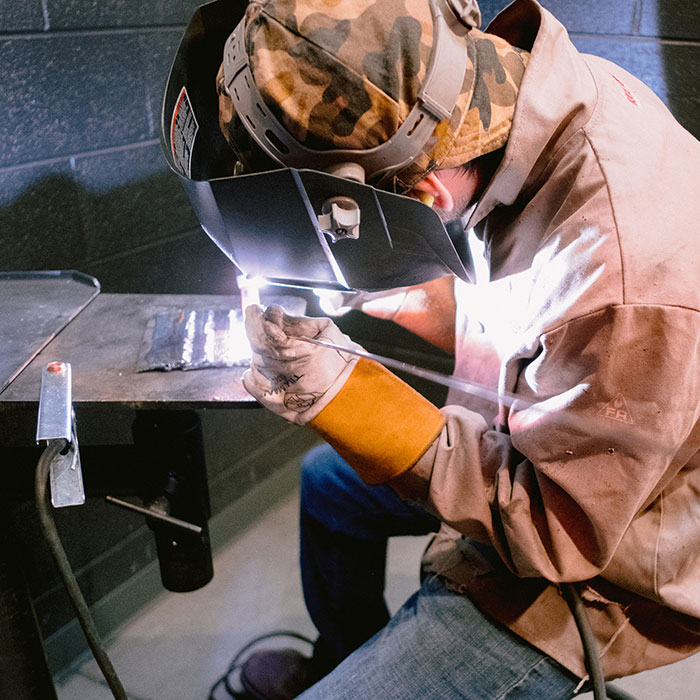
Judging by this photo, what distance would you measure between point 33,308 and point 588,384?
959mm

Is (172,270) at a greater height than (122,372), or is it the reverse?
(122,372)

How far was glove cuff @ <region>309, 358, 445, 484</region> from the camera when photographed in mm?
945

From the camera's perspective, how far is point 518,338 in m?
0.93

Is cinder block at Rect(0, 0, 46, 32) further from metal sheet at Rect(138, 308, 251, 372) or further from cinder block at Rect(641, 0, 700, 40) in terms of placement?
cinder block at Rect(641, 0, 700, 40)

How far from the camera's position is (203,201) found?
881mm

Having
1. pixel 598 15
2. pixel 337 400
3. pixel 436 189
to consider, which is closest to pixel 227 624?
pixel 337 400

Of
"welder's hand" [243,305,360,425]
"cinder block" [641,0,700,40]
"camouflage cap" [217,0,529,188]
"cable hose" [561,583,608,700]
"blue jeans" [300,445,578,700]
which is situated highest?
"camouflage cap" [217,0,529,188]

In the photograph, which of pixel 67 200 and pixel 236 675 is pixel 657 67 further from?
pixel 236 675

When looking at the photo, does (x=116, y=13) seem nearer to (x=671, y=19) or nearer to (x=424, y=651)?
(x=671, y=19)

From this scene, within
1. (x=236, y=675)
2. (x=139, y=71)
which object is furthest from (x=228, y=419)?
(x=139, y=71)

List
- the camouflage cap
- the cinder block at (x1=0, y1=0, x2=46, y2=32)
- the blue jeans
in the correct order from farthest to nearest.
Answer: the cinder block at (x1=0, y1=0, x2=46, y2=32) < the blue jeans < the camouflage cap

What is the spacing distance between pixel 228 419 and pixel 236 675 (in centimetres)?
72

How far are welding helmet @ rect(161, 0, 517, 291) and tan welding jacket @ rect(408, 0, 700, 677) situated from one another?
0.38 feet

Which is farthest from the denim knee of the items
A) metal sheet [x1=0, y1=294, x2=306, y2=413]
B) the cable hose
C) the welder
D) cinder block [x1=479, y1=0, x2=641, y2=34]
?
cinder block [x1=479, y1=0, x2=641, y2=34]
